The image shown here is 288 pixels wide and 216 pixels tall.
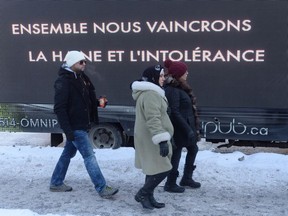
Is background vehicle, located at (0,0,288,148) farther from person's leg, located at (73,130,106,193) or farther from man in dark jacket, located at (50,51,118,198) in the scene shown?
person's leg, located at (73,130,106,193)

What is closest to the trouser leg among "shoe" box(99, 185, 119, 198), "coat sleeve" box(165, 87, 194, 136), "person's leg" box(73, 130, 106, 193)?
"person's leg" box(73, 130, 106, 193)

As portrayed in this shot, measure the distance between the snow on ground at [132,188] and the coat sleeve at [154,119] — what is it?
0.92 meters

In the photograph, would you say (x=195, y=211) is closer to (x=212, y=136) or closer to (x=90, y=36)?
(x=212, y=136)

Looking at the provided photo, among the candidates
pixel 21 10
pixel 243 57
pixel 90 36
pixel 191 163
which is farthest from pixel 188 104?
pixel 21 10

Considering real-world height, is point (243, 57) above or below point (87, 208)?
above

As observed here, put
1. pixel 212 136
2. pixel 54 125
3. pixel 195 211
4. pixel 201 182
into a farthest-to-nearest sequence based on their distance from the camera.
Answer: pixel 54 125 < pixel 212 136 < pixel 201 182 < pixel 195 211

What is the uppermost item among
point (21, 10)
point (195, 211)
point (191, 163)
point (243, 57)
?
point (21, 10)

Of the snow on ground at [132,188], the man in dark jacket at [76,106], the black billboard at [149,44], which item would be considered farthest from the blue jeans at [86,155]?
the black billboard at [149,44]

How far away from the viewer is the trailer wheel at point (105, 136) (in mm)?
7523

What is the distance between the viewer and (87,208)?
14.9ft

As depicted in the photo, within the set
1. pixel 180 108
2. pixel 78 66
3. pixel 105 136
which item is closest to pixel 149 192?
pixel 180 108

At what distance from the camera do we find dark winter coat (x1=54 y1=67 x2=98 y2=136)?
4480 mm

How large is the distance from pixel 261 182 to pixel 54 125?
399 cm

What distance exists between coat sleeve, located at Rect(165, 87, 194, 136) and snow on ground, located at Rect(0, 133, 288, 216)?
0.86 m
